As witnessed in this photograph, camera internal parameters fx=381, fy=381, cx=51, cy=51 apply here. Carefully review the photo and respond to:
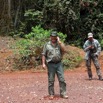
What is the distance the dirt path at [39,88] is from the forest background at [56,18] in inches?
207

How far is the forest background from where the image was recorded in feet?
83.0

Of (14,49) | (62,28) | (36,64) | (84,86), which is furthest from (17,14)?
(84,86)

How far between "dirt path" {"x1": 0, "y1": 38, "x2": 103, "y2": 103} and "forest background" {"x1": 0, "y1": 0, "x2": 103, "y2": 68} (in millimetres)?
5265

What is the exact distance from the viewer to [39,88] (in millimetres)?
14156

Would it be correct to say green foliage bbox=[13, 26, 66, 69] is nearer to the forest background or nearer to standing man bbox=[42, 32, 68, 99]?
the forest background

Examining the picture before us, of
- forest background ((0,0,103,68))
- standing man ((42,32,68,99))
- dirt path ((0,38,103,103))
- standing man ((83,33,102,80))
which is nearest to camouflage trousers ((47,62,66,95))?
standing man ((42,32,68,99))

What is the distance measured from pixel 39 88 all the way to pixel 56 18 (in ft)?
40.2

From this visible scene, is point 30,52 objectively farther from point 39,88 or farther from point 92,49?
point 39,88

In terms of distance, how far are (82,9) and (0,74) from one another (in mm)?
8758

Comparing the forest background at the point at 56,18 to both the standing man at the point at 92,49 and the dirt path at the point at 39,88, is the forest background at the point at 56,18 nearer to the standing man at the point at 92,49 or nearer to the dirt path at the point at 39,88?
the dirt path at the point at 39,88

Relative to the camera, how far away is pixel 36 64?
68.3 ft

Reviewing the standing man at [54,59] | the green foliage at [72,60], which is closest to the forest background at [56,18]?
the green foliage at [72,60]

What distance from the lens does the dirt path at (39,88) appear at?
11688 mm

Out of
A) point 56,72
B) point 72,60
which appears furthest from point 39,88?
point 72,60
